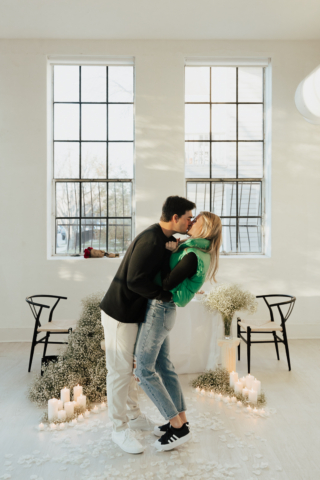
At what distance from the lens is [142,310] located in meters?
2.42

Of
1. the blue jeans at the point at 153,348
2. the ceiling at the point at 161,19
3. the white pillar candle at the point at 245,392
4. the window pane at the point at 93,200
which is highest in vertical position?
the ceiling at the point at 161,19

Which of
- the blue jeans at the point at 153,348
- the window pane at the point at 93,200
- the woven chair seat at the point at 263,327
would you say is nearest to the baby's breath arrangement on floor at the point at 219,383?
the woven chair seat at the point at 263,327

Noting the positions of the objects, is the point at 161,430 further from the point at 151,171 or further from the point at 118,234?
the point at 151,171

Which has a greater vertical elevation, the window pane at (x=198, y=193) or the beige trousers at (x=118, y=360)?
the window pane at (x=198, y=193)

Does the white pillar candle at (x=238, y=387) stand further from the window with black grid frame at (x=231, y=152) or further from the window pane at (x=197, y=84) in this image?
the window pane at (x=197, y=84)

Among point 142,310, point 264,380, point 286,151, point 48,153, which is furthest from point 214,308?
point 48,153

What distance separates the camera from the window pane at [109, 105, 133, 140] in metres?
5.67

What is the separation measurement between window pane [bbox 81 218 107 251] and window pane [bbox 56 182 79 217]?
0.21 m

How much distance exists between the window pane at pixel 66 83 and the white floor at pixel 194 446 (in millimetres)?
3936

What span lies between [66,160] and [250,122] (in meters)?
2.73

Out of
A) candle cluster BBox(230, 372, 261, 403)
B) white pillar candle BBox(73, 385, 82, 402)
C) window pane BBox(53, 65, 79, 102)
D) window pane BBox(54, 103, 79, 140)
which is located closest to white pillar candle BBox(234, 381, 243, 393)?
candle cluster BBox(230, 372, 261, 403)

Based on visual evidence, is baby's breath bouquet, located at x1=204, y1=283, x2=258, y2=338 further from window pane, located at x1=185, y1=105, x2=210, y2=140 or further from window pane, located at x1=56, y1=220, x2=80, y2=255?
window pane, located at x1=185, y1=105, x2=210, y2=140

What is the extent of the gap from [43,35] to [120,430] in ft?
16.4

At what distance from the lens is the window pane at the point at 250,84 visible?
18.8 feet
